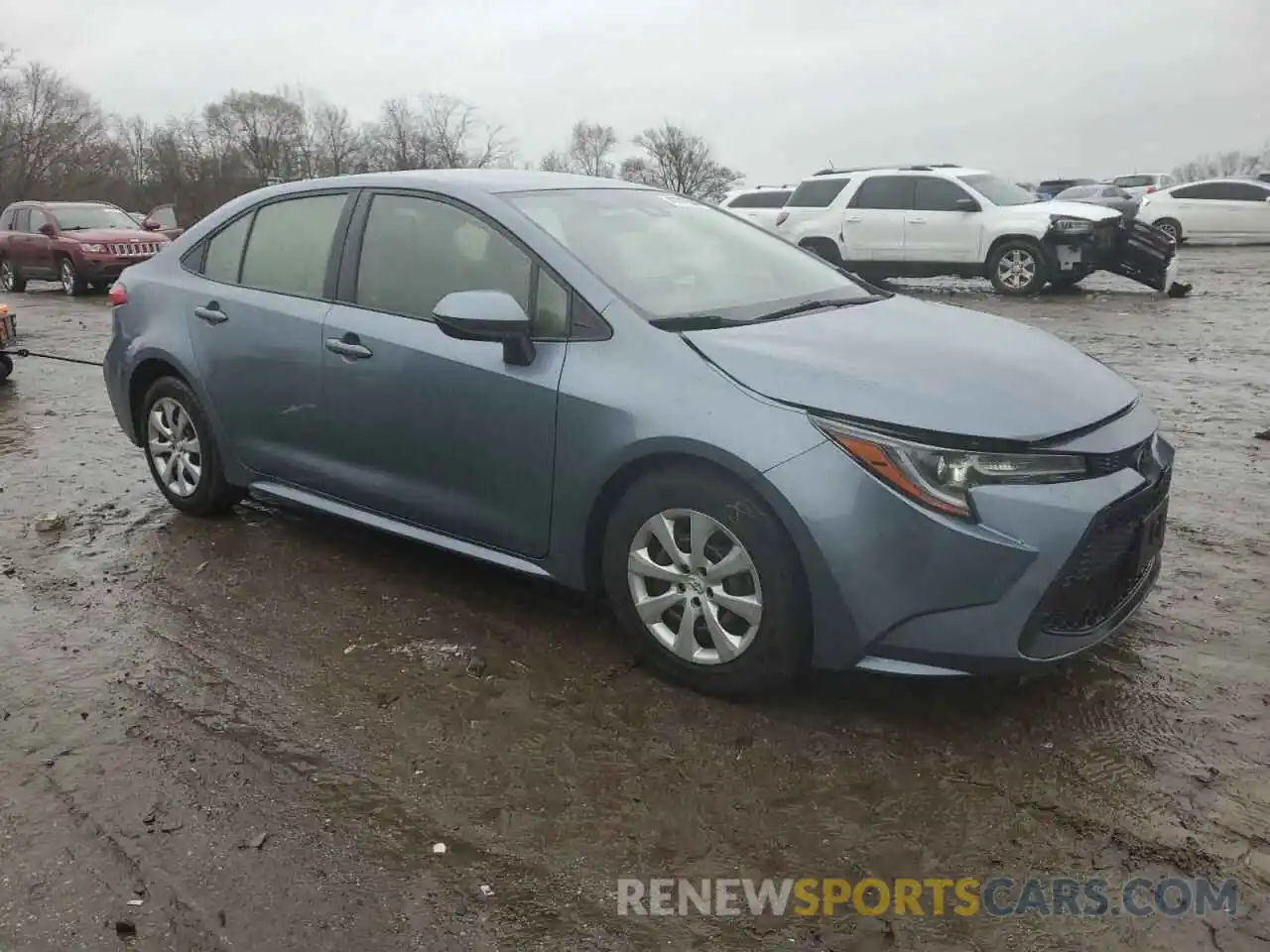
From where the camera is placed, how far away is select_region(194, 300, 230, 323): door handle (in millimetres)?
4648

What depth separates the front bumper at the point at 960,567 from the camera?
9.23ft

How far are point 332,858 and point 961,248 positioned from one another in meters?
14.2

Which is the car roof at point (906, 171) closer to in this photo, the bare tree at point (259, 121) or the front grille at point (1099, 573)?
the front grille at point (1099, 573)

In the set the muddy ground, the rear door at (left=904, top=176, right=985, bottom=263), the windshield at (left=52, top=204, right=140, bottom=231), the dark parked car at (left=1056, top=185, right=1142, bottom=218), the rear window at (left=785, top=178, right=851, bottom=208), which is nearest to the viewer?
the muddy ground

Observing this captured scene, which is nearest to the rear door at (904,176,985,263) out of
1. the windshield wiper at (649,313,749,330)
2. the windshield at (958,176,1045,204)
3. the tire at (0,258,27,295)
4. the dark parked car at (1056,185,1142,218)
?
the windshield at (958,176,1045,204)

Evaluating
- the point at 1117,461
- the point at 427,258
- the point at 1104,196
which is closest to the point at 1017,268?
the point at 427,258

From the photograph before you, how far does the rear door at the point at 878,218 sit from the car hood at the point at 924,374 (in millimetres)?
12340

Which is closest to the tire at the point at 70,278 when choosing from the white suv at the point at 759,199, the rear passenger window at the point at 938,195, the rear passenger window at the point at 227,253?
the white suv at the point at 759,199

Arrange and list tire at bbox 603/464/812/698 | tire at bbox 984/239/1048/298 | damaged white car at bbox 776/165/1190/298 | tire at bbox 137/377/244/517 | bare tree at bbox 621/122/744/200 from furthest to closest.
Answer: bare tree at bbox 621/122/744/200
tire at bbox 984/239/1048/298
damaged white car at bbox 776/165/1190/298
tire at bbox 137/377/244/517
tire at bbox 603/464/812/698

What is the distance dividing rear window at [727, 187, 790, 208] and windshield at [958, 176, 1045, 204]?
4.35 metres

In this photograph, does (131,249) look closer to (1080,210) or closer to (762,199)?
(762,199)

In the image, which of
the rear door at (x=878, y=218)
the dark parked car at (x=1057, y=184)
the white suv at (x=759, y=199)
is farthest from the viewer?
the dark parked car at (x=1057, y=184)

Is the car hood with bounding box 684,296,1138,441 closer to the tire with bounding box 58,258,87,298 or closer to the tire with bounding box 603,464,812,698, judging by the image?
the tire with bounding box 603,464,812,698

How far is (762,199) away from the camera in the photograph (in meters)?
19.5
